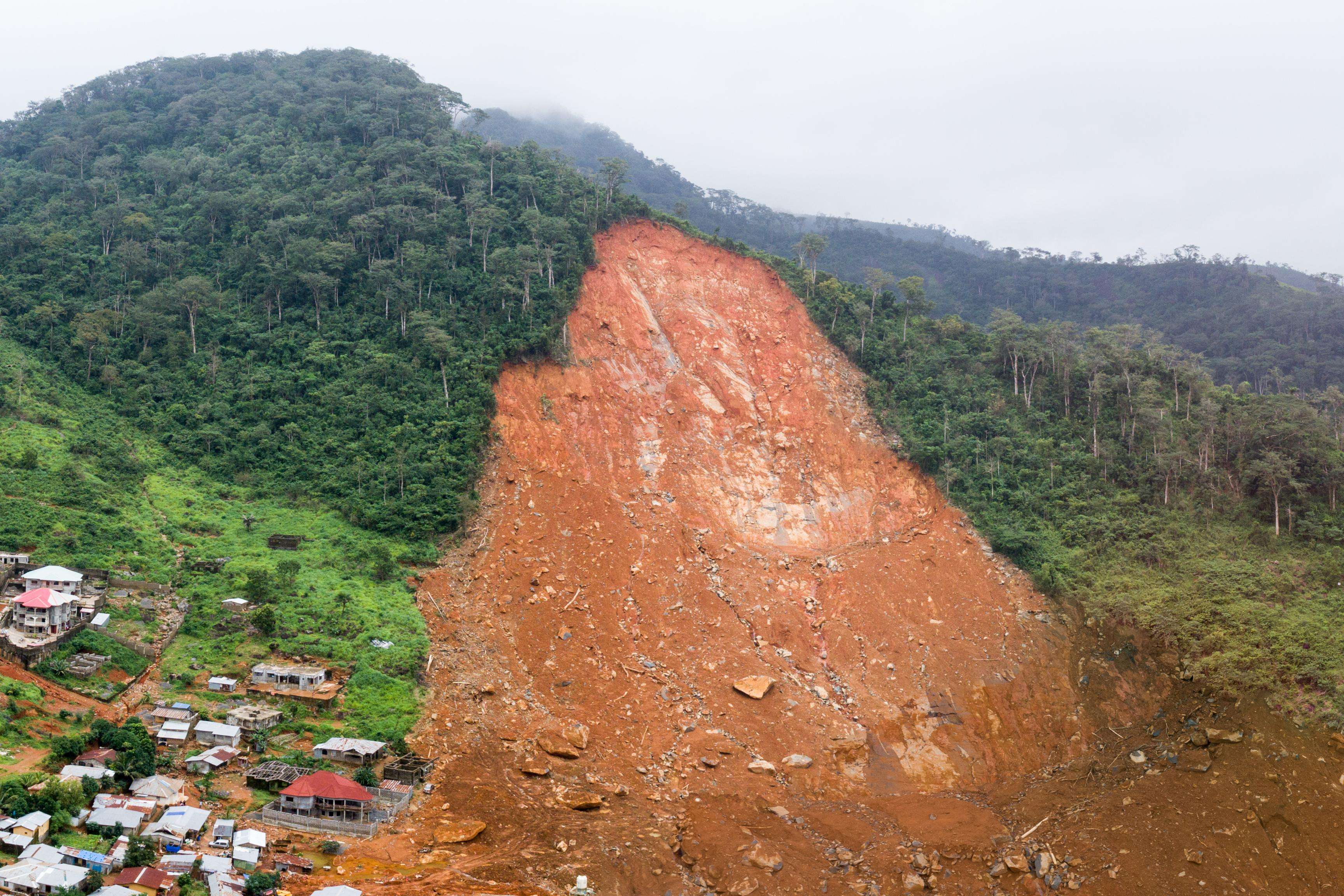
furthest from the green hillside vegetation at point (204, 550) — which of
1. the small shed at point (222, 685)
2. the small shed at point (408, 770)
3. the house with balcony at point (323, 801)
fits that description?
the house with balcony at point (323, 801)

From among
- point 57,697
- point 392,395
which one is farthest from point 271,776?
point 392,395

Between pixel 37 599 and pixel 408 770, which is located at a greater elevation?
pixel 37 599

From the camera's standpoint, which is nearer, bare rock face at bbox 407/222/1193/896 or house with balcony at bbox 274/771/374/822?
house with balcony at bbox 274/771/374/822

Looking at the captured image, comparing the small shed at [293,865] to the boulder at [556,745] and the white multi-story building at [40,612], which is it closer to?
the boulder at [556,745]

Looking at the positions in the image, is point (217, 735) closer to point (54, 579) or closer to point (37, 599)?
point (37, 599)

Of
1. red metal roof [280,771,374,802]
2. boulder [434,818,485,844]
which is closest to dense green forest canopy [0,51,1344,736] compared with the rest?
red metal roof [280,771,374,802]

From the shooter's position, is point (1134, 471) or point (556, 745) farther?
point (1134, 471)

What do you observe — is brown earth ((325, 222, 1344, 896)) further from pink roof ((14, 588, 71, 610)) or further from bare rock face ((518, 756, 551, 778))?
pink roof ((14, 588, 71, 610))

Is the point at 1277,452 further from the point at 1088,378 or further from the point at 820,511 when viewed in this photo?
the point at 820,511
